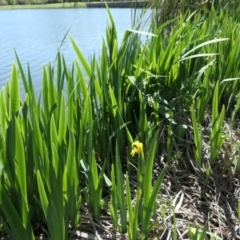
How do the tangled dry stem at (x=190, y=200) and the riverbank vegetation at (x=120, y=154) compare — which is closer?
the riverbank vegetation at (x=120, y=154)

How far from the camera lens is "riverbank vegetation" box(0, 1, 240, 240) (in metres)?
0.64

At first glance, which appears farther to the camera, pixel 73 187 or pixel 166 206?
pixel 166 206

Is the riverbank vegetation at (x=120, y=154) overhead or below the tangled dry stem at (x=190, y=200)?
overhead

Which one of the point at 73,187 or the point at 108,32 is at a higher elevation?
the point at 108,32

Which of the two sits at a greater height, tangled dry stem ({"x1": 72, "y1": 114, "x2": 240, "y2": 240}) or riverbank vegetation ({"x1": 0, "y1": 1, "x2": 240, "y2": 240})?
riverbank vegetation ({"x1": 0, "y1": 1, "x2": 240, "y2": 240})

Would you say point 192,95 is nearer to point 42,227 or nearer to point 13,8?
point 42,227

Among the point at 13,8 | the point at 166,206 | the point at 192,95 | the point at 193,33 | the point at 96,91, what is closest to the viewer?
the point at 166,206

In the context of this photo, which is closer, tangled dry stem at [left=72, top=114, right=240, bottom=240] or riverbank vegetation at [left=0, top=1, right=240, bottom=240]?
riverbank vegetation at [left=0, top=1, right=240, bottom=240]

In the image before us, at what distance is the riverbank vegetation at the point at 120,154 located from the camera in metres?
0.64

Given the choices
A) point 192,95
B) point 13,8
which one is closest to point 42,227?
point 192,95

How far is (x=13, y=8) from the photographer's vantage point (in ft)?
76.4

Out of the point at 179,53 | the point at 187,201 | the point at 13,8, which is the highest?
the point at 179,53

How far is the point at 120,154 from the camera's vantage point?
99cm

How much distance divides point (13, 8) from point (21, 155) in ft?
80.7
